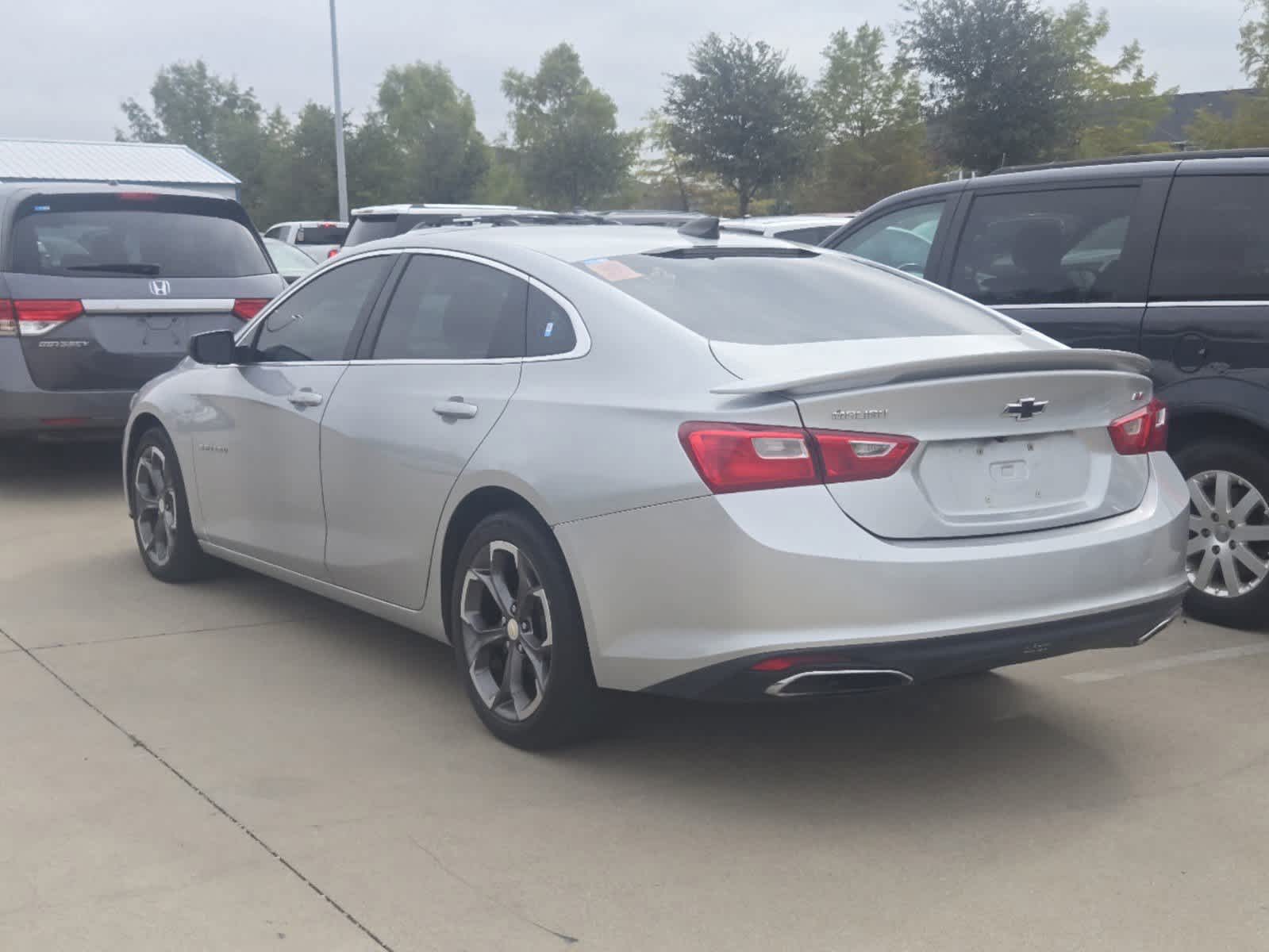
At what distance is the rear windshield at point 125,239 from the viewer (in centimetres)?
880

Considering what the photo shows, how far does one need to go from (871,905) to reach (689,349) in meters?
1.54

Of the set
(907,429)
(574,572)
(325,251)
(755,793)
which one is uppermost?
(907,429)

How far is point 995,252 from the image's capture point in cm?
679

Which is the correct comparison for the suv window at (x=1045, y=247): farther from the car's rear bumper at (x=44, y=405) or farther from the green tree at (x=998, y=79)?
the green tree at (x=998, y=79)

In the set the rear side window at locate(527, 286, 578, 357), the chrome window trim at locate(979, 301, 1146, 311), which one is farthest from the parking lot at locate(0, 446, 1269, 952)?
the chrome window trim at locate(979, 301, 1146, 311)

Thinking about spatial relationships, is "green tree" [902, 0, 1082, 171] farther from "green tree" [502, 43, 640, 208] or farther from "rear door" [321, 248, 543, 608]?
"rear door" [321, 248, 543, 608]

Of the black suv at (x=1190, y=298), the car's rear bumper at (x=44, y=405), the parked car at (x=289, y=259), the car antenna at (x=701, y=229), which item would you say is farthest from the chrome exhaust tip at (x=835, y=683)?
the parked car at (x=289, y=259)

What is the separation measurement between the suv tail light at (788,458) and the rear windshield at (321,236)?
2311cm

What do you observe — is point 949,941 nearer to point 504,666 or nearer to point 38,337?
point 504,666

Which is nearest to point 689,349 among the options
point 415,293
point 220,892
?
point 415,293

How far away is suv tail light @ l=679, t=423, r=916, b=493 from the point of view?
3.86 meters

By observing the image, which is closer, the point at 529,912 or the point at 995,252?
the point at 529,912

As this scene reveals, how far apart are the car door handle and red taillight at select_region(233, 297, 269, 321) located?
15.5 ft

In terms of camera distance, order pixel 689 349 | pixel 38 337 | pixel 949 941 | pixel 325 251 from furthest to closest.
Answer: pixel 325 251 → pixel 38 337 → pixel 689 349 → pixel 949 941
